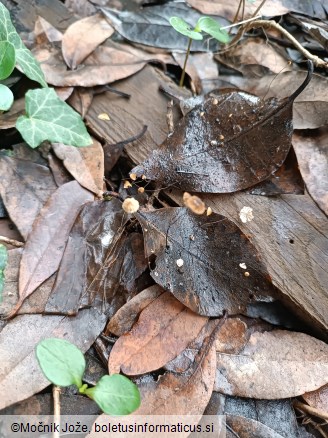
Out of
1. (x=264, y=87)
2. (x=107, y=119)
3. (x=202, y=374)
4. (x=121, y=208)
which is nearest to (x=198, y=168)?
(x=121, y=208)

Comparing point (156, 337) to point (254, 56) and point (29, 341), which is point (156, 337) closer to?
point (29, 341)

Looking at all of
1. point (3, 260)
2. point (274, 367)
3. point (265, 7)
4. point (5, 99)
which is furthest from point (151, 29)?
point (274, 367)

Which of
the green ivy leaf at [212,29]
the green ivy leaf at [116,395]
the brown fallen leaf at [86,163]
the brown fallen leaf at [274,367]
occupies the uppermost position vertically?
the green ivy leaf at [212,29]

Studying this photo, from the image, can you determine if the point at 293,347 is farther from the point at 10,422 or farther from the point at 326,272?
the point at 10,422

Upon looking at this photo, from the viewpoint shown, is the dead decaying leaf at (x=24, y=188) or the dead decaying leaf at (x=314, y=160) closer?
the dead decaying leaf at (x=24, y=188)

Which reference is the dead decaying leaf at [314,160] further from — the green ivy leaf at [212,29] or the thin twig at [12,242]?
the thin twig at [12,242]

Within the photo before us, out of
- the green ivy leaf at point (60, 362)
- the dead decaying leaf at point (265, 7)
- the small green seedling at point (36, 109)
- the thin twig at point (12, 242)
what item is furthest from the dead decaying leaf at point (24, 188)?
the dead decaying leaf at point (265, 7)

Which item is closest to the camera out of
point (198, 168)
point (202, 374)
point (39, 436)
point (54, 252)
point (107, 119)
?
point (39, 436)

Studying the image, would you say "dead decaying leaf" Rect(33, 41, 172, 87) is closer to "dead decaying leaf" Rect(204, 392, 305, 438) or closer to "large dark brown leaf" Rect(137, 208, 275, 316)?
"large dark brown leaf" Rect(137, 208, 275, 316)
